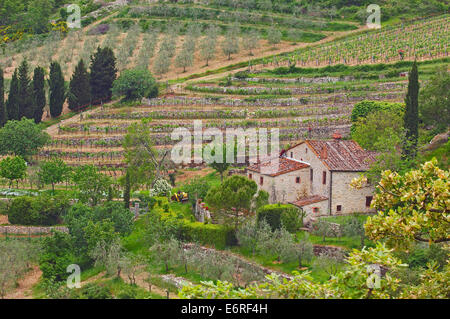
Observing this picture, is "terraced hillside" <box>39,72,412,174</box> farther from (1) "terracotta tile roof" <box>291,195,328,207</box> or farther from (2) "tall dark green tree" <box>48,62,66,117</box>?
(1) "terracotta tile roof" <box>291,195,328,207</box>

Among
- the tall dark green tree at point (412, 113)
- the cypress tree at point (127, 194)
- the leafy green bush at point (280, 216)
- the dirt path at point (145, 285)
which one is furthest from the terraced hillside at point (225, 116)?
the dirt path at point (145, 285)

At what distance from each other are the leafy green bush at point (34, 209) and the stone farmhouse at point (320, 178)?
1258 centimetres

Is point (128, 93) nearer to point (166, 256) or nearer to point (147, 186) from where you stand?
point (147, 186)

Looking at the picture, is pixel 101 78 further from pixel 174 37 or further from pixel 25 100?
pixel 174 37

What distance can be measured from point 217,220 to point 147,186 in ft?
39.4

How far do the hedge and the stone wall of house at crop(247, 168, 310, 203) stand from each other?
5259 mm

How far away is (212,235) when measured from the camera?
34.1m

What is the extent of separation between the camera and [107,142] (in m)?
53.7

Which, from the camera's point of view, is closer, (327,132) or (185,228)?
(185,228)

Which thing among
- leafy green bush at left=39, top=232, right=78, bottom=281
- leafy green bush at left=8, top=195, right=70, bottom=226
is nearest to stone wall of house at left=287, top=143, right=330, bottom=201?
leafy green bush at left=39, top=232, right=78, bottom=281

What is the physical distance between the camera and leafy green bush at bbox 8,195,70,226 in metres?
38.6

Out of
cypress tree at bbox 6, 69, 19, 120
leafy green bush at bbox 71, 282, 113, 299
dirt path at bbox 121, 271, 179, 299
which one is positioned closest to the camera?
leafy green bush at bbox 71, 282, 113, 299

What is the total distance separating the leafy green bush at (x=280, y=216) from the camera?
34.0m
